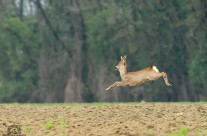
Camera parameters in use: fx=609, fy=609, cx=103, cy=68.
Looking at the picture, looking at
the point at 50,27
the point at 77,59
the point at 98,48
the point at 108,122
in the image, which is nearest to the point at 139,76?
the point at 108,122

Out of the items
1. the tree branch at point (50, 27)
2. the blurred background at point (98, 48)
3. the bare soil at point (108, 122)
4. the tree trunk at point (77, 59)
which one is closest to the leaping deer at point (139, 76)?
the bare soil at point (108, 122)

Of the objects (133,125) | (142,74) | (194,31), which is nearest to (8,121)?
(133,125)

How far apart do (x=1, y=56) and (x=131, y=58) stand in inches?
403

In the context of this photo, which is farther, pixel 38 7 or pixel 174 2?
pixel 38 7

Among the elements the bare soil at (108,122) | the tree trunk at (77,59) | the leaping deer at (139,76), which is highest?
the tree trunk at (77,59)

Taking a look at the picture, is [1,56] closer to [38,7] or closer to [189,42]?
[38,7]

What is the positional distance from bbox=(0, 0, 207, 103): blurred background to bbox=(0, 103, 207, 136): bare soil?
20.0 meters

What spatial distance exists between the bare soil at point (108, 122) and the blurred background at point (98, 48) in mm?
19971

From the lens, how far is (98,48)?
1622 inches

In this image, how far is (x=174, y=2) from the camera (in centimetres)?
3912

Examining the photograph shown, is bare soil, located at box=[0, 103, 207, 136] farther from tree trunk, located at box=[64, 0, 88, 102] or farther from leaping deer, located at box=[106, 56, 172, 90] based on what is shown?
tree trunk, located at box=[64, 0, 88, 102]

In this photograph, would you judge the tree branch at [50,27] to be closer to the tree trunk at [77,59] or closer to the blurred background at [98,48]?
the blurred background at [98,48]

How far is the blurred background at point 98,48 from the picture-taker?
126 ft

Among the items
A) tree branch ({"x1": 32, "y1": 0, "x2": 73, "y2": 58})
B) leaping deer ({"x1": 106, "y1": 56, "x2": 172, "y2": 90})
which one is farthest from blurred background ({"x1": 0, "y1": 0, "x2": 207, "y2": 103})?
leaping deer ({"x1": 106, "y1": 56, "x2": 172, "y2": 90})
